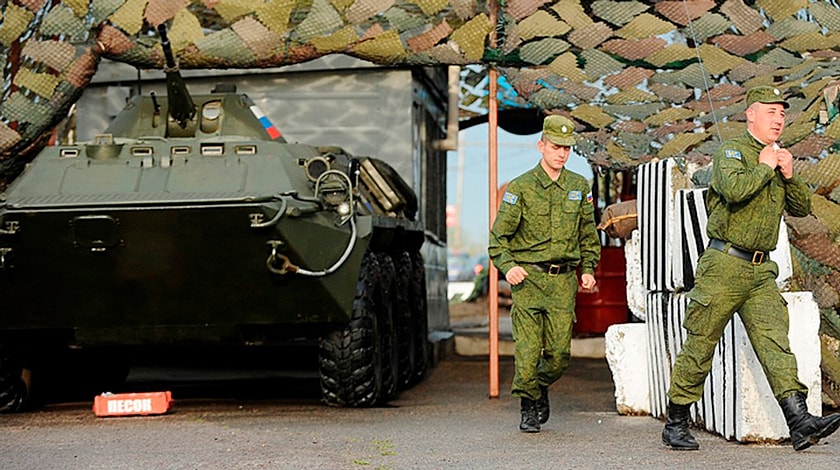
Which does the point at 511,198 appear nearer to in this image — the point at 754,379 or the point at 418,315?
the point at 754,379

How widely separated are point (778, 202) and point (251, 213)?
11.6ft

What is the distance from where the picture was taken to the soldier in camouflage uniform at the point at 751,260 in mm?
7227

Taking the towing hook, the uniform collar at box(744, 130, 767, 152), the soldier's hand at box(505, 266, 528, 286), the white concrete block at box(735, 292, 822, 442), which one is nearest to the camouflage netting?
the towing hook

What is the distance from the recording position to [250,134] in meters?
11.5

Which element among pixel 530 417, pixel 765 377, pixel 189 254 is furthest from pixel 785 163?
pixel 189 254

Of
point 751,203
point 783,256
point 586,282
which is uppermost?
point 751,203

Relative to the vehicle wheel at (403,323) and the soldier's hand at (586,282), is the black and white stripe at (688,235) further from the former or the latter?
the vehicle wheel at (403,323)

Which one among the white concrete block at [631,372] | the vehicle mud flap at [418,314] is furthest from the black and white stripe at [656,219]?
the vehicle mud flap at [418,314]

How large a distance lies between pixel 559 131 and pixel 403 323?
430 centimetres

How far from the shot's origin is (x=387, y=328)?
11453 millimetres

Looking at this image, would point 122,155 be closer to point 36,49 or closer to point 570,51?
point 36,49

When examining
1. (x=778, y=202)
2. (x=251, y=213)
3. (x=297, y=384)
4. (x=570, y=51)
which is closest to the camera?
(x=778, y=202)

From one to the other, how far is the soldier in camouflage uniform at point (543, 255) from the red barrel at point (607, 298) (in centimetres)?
767

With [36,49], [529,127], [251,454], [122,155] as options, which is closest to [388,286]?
[122,155]
